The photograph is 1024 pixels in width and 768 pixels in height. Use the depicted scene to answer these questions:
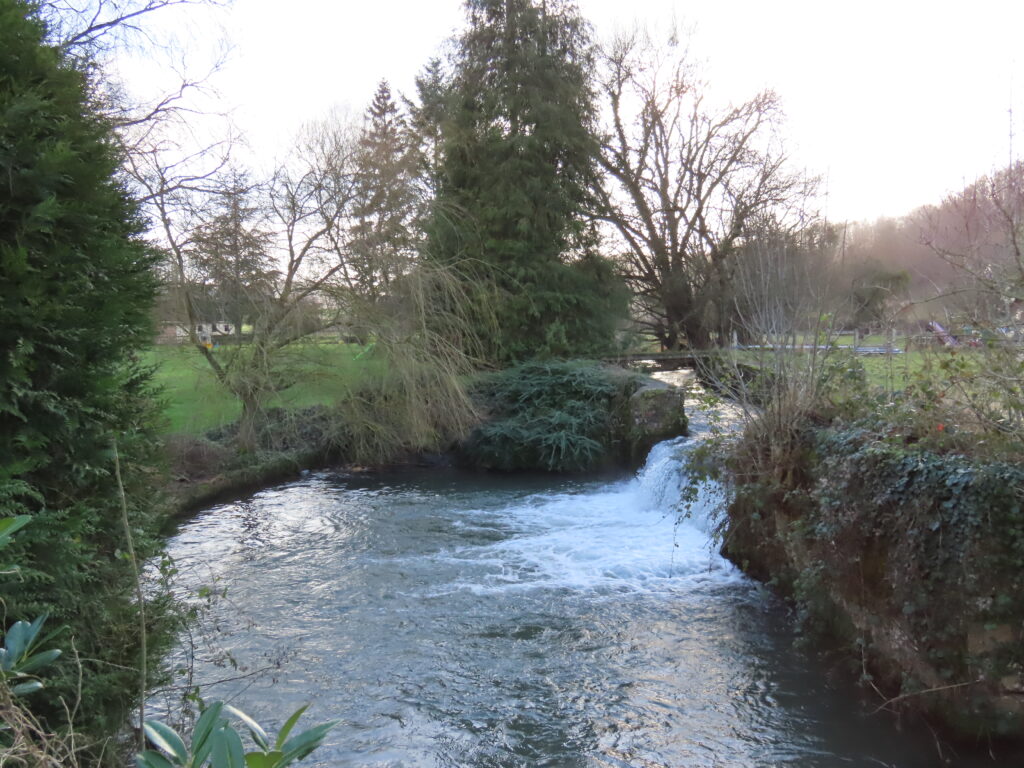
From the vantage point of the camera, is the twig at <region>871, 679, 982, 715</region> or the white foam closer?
the twig at <region>871, 679, 982, 715</region>

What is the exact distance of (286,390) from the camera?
12.1m

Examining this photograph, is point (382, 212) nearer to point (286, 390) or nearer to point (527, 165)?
point (286, 390)

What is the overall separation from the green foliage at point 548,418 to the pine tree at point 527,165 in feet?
4.68

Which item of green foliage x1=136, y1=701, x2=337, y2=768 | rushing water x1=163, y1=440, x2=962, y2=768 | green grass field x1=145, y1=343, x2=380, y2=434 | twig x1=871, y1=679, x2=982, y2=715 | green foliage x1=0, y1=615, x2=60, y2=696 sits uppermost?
green grass field x1=145, y1=343, x2=380, y2=434

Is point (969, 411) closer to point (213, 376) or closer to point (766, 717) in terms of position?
point (766, 717)

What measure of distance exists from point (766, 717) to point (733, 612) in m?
1.81

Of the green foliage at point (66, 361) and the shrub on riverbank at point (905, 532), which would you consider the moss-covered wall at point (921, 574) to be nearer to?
the shrub on riverbank at point (905, 532)

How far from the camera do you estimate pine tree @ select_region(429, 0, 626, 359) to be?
16.9 metres

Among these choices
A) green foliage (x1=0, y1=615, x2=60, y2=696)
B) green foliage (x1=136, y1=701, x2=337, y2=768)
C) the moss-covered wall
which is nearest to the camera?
green foliage (x1=136, y1=701, x2=337, y2=768)

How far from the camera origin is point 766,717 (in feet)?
15.9

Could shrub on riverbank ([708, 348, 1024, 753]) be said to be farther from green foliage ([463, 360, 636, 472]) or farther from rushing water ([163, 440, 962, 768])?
green foliage ([463, 360, 636, 472])

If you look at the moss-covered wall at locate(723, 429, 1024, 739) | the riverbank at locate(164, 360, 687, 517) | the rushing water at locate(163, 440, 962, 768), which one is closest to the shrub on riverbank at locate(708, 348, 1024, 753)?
the moss-covered wall at locate(723, 429, 1024, 739)

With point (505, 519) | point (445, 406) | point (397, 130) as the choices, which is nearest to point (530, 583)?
point (505, 519)

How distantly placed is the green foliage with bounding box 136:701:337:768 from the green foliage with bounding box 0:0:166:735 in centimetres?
156
